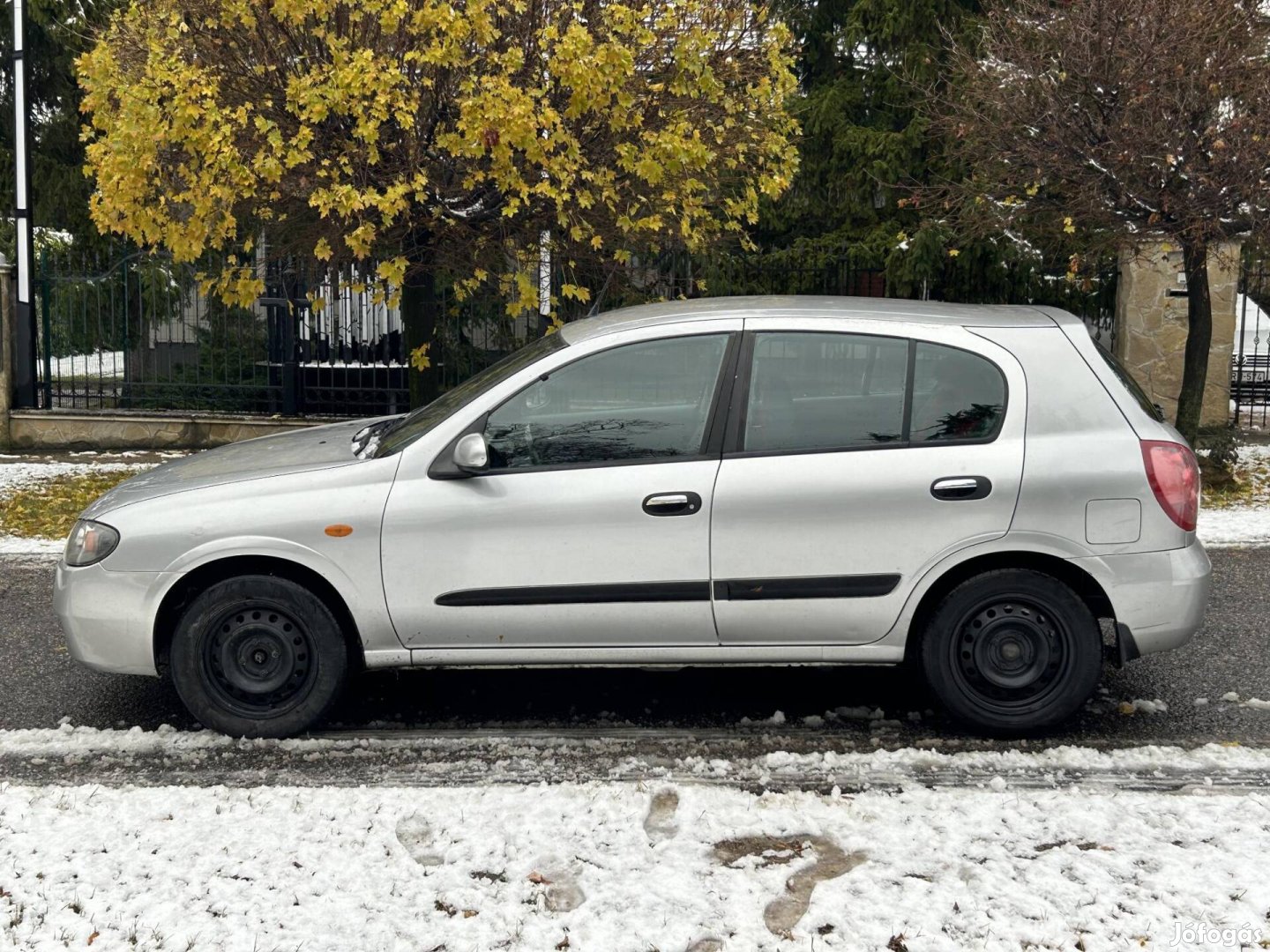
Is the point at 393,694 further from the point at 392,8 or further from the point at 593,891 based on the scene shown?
the point at 392,8

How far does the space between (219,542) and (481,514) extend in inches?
37.8

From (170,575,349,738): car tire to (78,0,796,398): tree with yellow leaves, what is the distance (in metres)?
4.73

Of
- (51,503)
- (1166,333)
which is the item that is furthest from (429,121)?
(1166,333)

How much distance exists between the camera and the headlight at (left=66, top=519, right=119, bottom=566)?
193 inches

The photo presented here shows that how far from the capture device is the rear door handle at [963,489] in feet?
15.7

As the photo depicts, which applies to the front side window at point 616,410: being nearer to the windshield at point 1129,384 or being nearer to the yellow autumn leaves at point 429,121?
the windshield at point 1129,384

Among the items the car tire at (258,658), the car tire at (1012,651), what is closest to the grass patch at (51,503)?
the car tire at (258,658)

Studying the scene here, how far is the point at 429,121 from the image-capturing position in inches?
379

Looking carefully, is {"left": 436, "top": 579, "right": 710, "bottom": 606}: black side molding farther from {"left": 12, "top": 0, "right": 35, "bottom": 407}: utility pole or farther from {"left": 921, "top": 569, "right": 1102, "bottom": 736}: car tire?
{"left": 12, "top": 0, "right": 35, "bottom": 407}: utility pole

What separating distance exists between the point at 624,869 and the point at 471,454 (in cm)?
166

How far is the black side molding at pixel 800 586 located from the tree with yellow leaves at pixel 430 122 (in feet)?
16.3

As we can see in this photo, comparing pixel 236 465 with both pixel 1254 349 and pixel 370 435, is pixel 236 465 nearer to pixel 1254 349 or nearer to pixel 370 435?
pixel 370 435

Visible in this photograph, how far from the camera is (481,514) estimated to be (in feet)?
15.7

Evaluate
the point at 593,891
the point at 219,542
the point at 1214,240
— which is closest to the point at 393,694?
the point at 219,542
